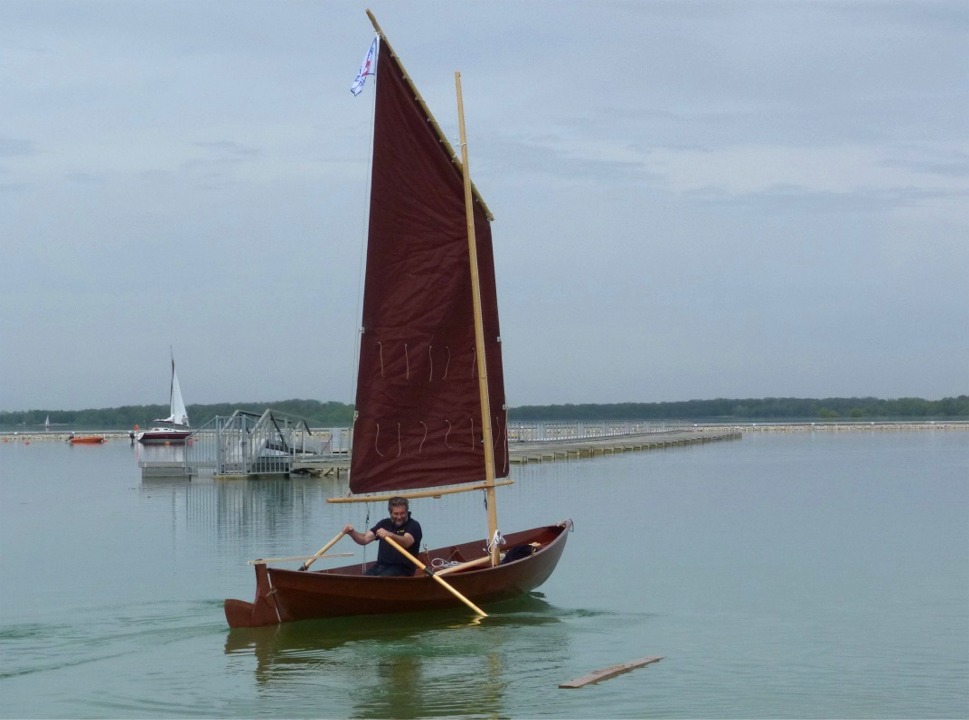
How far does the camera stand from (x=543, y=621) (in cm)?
1744

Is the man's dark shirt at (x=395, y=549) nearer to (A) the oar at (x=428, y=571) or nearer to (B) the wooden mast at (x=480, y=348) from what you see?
(A) the oar at (x=428, y=571)

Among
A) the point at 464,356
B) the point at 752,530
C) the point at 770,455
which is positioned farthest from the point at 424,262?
the point at 770,455

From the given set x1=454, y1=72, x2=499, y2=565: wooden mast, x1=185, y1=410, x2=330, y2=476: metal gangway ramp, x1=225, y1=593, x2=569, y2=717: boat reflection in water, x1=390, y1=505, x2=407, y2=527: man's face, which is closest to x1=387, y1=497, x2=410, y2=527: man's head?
x1=390, y1=505, x2=407, y2=527: man's face

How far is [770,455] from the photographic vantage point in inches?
2670

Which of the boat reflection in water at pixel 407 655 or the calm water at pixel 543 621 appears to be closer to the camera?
the boat reflection in water at pixel 407 655

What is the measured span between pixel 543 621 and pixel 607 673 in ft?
11.9

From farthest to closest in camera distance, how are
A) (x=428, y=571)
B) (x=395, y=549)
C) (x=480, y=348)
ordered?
(x=480, y=348) < (x=395, y=549) < (x=428, y=571)

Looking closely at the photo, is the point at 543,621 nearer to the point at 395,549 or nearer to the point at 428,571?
the point at 428,571

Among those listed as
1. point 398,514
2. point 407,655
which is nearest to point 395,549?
point 398,514

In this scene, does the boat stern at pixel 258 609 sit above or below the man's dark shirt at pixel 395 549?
below

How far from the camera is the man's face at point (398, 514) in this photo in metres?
16.6

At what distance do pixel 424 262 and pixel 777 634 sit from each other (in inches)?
272

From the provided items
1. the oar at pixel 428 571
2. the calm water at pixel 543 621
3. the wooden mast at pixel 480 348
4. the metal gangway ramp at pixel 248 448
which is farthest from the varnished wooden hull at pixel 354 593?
the metal gangway ramp at pixel 248 448

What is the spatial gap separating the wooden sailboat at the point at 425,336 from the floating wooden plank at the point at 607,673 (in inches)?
113
